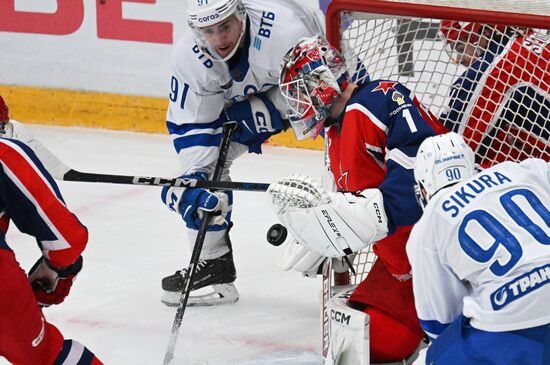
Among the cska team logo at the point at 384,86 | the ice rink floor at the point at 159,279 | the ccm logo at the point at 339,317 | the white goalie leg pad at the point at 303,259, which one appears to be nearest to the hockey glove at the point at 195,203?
the white goalie leg pad at the point at 303,259

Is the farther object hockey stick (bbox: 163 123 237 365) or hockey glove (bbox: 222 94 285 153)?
hockey glove (bbox: 222 94 285 153)

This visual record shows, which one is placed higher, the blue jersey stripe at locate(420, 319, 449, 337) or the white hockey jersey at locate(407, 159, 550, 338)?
the white hockey jersey at locate(407, 159, 550, 338)

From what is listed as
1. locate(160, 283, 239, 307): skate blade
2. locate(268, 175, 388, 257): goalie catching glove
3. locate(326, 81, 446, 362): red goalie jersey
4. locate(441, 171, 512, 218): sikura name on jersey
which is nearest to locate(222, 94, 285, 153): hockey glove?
locate(160, 283, 239, 307): skate blade

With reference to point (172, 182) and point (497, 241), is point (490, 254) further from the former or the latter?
point (172, 182)

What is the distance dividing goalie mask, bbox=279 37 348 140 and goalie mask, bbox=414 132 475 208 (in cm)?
41

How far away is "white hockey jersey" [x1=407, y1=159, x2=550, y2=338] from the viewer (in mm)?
1892

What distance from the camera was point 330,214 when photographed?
7.29 feet

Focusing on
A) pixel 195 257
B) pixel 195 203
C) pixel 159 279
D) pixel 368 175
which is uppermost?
pixel 368 175

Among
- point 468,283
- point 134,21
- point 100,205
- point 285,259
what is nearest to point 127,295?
point 285,259

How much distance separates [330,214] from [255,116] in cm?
109

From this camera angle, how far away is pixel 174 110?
3.24 m

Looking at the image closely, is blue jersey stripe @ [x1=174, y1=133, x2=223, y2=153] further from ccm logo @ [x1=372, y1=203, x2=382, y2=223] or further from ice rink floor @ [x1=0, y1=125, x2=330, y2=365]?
ccm logo @ [x1=372, y1=203, x2=382, y2=223]

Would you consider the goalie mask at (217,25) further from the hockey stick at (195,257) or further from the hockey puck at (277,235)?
the hockey puck at (277,235)

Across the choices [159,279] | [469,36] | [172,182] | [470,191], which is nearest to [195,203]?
[172,182]
